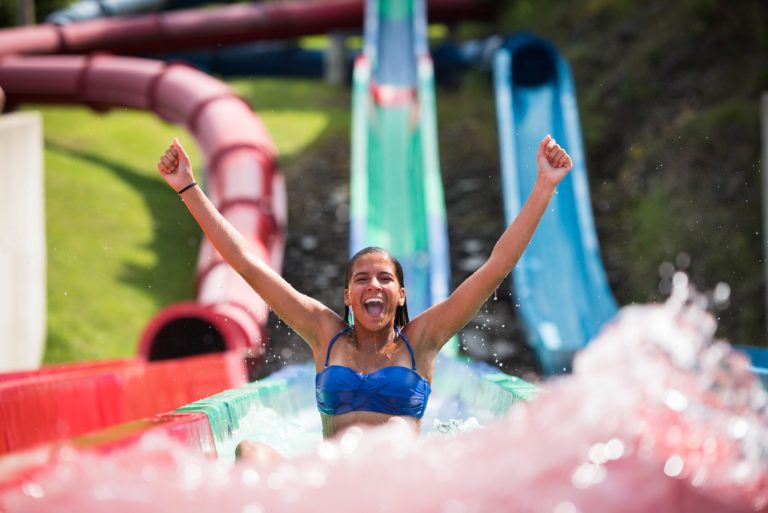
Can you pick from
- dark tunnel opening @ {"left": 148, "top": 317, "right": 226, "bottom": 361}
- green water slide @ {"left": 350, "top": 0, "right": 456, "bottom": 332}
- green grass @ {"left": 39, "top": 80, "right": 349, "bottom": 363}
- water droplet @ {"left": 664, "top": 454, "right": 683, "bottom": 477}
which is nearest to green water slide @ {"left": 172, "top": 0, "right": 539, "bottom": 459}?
green water slide @ {"left": 350, "top": 0, "right": 456, "bottom": 332}

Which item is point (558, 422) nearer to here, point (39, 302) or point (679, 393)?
point (679, 393)

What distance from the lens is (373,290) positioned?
288cm

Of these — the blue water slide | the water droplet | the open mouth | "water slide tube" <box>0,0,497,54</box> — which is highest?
"water slide tube" <box>0,0,497,54</box>

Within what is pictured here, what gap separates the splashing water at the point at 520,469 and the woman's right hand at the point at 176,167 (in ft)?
4.40

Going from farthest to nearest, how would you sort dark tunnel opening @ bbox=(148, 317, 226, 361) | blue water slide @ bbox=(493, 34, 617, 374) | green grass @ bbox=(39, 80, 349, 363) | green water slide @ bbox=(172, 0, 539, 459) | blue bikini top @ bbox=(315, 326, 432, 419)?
green grass @ bbox=(39, 80, 349, 363)
blue water slide @ bbox=(493, 34, 617, 374)
dark tunnel opening @ bbox=(148, 317, 226, 361)
green water slide @ bbox=(172, 0, 539, 459)
blue bikini top @ bbox=(315, 326, 432, 419)

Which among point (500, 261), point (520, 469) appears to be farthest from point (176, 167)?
point (520, 469)

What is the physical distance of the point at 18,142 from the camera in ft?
20.9

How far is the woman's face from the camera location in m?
2.89

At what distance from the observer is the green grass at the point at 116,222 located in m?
7.94

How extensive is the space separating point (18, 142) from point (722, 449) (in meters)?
5.72

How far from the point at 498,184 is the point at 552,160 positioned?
720 centimetres

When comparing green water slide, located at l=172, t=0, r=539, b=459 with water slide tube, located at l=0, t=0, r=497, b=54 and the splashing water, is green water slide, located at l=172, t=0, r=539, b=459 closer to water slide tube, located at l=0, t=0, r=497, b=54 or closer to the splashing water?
water slide tube, located at l=0, t=0, r=497, b=54

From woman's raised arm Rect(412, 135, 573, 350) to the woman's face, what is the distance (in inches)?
5.9

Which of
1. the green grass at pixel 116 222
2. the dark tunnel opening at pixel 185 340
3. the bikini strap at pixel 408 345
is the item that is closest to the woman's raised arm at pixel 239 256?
the bikini strap at pixel 408 345
